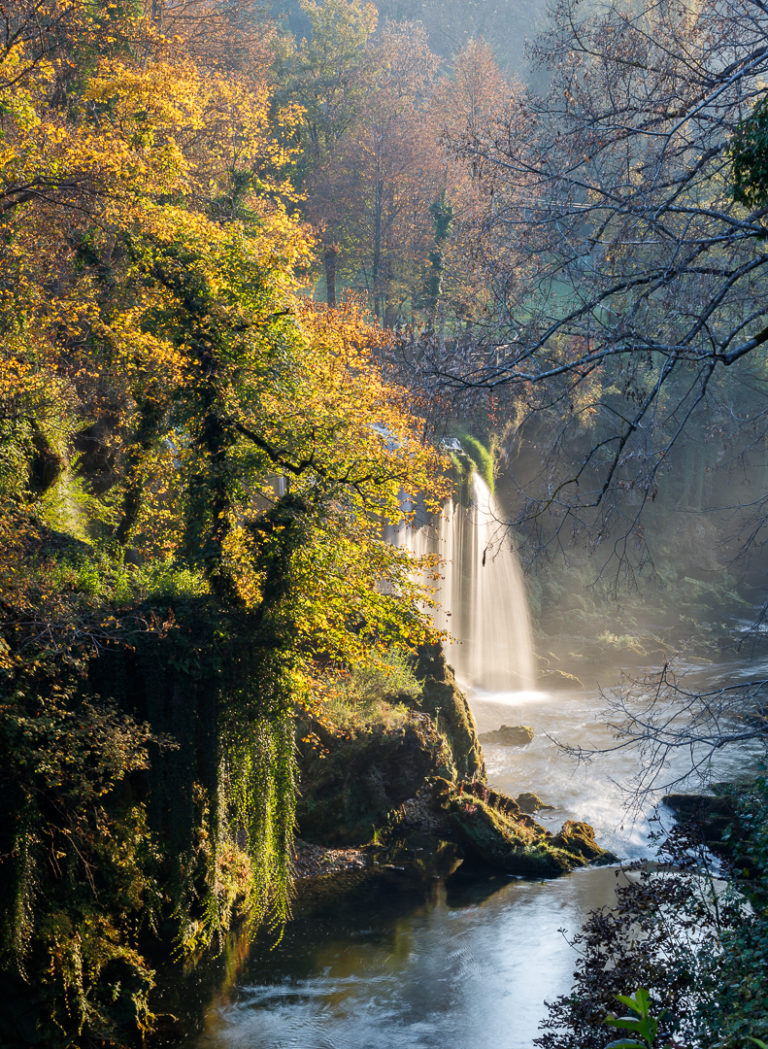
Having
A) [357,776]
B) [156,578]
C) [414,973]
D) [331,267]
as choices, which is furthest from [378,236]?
[414,973]

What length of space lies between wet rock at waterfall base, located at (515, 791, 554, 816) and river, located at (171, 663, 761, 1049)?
133 cm

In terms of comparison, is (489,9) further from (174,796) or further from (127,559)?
(174,796)

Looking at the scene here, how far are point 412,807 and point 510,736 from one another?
6.44 m

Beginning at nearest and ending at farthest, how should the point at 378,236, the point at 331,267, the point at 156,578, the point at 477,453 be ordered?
the point at 156,578 < the point at 477,453 < the point at 331,267 < the point at 378,236

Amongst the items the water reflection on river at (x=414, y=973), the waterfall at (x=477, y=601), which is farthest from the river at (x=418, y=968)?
the waterfall at (x=477, y=601)

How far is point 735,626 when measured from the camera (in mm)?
34688

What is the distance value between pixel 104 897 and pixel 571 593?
1059 inches

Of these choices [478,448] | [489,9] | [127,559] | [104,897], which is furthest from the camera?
[489,9]

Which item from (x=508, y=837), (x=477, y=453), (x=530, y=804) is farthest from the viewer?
(x=477, y=453)

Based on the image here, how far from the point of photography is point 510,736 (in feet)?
74.4

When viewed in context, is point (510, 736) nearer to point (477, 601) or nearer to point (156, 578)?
point (477, 601)

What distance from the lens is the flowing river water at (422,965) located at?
10898mm

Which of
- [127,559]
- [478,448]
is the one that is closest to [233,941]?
[127,559]

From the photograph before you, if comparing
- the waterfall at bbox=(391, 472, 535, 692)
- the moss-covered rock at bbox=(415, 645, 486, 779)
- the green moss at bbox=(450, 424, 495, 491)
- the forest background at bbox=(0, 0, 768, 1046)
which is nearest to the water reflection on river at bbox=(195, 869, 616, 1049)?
the forest background at bbox=(0, 0, 768, 1046)
